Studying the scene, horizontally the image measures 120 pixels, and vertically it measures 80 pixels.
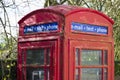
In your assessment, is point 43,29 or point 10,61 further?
point 10,61

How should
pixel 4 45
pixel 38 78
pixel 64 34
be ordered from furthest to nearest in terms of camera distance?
1. pixel 4 45
2. pixel 38 78
3. pixel 64 34

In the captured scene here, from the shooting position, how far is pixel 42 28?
664cm

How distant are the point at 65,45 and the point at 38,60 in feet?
2.19

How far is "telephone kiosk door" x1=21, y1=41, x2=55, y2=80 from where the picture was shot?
644 cm

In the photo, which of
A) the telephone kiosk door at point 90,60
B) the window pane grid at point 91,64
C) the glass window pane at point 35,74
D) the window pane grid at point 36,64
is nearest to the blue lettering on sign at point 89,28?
the telephone kiosk door at point 90,60

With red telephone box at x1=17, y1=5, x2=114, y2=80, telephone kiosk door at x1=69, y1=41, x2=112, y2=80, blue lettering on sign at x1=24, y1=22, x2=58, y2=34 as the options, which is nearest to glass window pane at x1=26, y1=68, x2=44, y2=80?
red telephone box at x1=17, y1=5, x2=114, y2=80

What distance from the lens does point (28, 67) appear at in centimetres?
685

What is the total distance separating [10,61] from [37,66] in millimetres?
2266

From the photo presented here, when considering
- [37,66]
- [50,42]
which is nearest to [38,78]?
[37,66]

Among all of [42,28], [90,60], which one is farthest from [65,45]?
[90,60]

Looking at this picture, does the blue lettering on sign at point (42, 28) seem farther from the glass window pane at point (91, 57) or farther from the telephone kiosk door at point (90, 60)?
the glass window pane at point (91, 57)

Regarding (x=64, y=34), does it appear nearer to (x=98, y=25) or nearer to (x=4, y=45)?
(x=98, y=25)

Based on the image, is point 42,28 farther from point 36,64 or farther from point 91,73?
point 91,73

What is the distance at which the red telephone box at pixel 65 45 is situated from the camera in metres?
6.32
